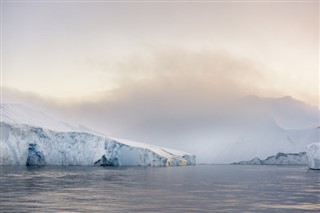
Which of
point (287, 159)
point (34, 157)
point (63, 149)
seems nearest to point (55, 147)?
point (63, 149)

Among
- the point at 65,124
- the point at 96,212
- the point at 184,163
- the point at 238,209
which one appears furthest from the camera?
the point at 184,163

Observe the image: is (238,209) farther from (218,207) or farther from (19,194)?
(19,194)

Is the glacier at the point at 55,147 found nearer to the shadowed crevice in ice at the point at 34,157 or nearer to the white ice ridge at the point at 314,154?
the shadowed crevice in ice at the point at 34,157

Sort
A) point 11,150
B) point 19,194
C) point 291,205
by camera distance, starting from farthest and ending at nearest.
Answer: point 11,150, point 19,194, point 291,205

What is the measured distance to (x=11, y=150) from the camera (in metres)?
92.2

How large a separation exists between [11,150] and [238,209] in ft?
254

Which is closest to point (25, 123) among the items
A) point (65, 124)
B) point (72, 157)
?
point (72, 157)

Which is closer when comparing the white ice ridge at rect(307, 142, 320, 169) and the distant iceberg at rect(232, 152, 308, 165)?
the white ice ridge at rect(307, 142, 320, 169)

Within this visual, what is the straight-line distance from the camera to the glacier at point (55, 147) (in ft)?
304

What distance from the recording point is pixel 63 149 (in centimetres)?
9912

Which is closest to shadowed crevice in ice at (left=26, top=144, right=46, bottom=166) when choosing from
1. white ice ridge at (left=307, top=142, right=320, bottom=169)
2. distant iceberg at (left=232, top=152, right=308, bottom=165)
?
white ice ridge at (left=307, top=142, right=320, bottom=169)

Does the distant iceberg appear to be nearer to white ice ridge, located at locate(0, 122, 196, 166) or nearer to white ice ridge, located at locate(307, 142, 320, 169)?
white ice ridge, located at locate(0, 122, 196, 166)

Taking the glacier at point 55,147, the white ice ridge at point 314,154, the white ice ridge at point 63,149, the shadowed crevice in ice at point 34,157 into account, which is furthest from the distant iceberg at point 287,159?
the shadowed crevice in ice at point 34,157

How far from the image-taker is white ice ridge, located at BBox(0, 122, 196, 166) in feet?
303
